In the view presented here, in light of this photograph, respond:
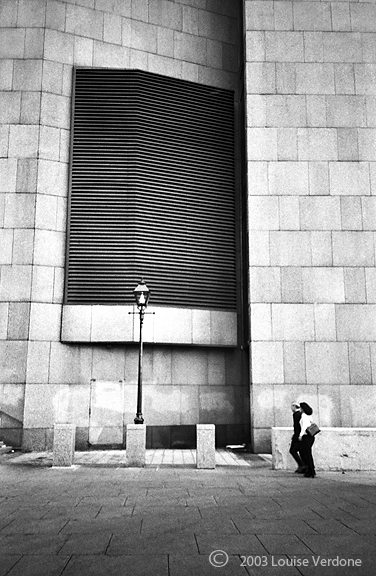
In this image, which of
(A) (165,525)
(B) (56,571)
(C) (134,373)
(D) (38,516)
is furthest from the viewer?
(C) (134,373)

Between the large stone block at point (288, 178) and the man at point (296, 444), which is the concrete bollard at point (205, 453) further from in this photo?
the large stone block at point (288, 178)

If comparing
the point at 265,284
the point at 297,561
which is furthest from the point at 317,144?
the point at 297,561

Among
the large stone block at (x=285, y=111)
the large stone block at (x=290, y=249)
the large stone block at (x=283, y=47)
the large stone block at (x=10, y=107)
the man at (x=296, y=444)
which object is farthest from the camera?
the large stone block at (x=283, y=47)

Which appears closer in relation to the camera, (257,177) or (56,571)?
(56,571)

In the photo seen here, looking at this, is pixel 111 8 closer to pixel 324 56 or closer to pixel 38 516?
pixel 324 56

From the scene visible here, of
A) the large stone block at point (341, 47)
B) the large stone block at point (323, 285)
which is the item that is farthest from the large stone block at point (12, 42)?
the large stone block at point (323, 285)

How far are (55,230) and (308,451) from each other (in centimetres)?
1119

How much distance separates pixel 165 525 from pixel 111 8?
19.1m

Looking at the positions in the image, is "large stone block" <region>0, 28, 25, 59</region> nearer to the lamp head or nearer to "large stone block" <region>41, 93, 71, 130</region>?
"large stone block" <region>41, 93, 71, 130</region>

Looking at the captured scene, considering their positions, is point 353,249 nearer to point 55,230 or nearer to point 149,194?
point 149,194

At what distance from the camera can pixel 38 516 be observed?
820cm

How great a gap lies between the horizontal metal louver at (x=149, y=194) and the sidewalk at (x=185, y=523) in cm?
793

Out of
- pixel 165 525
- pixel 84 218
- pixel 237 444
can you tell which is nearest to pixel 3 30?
pixel 84 218

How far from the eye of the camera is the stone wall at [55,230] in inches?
714
